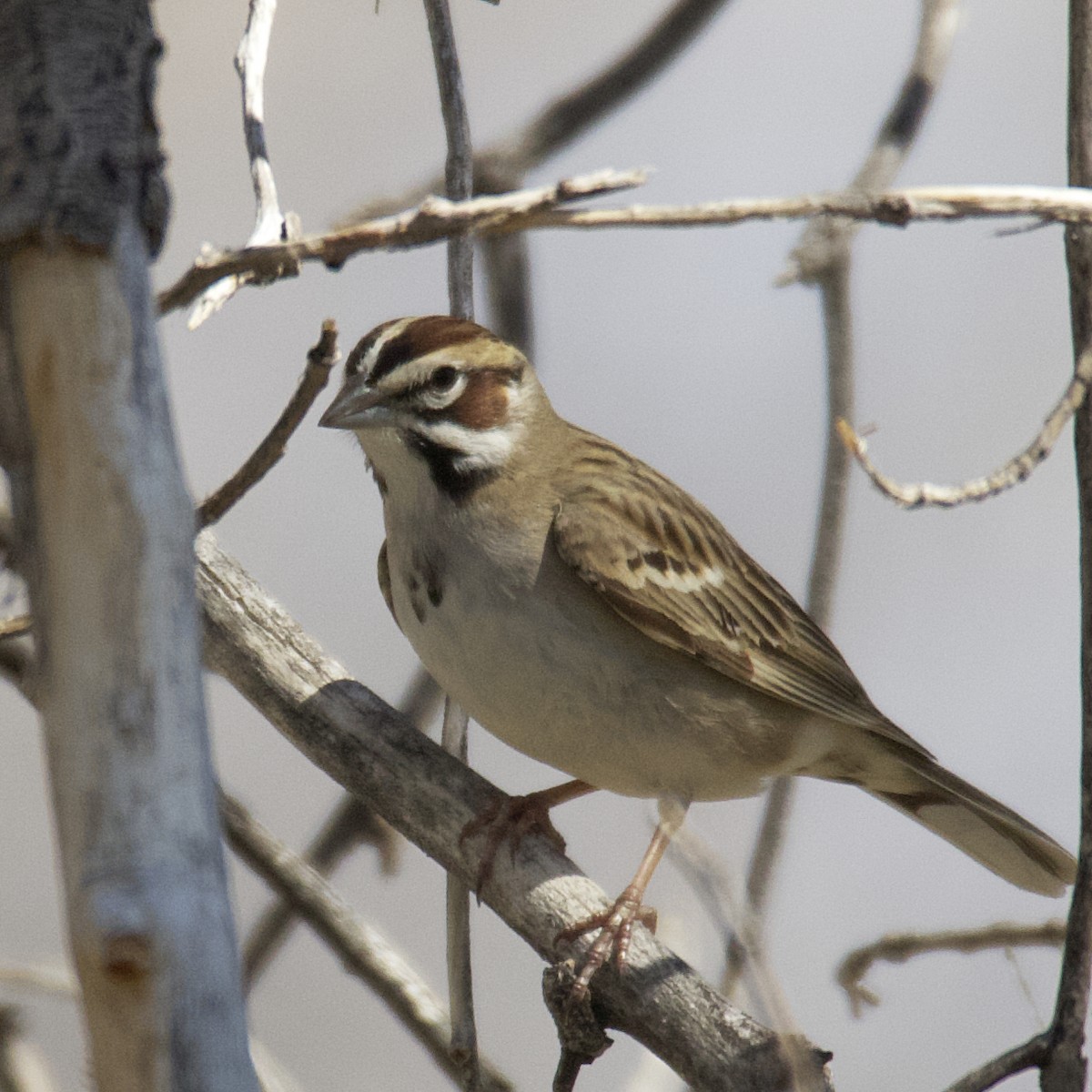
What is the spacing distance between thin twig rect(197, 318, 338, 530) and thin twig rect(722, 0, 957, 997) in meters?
1.76

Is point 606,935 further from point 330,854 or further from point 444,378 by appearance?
point 330,854

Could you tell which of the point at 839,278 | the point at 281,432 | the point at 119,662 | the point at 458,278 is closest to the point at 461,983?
the point at 281,432

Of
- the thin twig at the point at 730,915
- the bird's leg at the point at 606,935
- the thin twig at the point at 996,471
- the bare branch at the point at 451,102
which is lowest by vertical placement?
the bird's leg at the point at 606,935

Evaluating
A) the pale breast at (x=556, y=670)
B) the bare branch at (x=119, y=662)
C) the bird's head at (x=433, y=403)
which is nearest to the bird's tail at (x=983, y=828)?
the pale breast at (x=556, y=670)

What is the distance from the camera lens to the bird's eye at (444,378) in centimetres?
308

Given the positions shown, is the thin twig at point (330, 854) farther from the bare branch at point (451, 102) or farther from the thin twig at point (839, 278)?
the bare branch at point (451, 102)

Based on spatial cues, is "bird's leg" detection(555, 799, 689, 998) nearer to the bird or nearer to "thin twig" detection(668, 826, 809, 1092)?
the bird

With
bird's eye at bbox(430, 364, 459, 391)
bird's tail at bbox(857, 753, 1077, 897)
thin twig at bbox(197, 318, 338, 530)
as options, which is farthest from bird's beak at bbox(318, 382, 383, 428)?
bird's tail at bbox(857, 753, 1077, 897)

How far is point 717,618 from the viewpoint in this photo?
10.9 feet

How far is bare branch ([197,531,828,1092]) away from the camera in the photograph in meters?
2.40

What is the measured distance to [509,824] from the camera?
8.45ft

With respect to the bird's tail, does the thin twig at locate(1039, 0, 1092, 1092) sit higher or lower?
higher

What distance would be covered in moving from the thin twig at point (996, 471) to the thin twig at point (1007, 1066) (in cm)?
81

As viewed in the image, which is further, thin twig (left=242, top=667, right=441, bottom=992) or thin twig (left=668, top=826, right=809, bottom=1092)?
thin twig (left=242, top=667, right=441, bottom=992)
